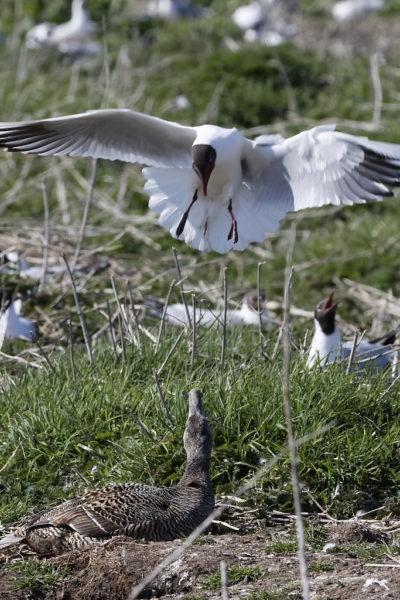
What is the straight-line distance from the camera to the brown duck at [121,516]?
3176mm

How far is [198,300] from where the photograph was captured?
4215 mm

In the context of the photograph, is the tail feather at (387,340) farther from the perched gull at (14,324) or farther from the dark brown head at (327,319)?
the perched gull at (14,324)

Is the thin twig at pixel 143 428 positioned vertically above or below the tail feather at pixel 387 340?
below

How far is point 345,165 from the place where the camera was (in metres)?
4.50

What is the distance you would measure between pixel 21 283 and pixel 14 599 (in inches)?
127

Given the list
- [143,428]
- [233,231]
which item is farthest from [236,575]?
[233,231]

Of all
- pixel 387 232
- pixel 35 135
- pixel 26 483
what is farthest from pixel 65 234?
pixel 26 483

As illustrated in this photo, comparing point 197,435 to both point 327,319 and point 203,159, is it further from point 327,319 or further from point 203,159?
point 327,319

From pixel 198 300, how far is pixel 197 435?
932 mm

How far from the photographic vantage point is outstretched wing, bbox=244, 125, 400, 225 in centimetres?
444

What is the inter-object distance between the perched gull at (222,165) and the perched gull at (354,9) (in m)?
10.3

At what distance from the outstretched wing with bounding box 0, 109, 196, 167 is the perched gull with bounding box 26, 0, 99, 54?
783 cm

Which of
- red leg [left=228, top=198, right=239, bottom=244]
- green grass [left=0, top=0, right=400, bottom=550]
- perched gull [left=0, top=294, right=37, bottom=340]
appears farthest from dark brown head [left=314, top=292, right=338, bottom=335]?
perched gull [left=0, top=294, right=37, bottom=340]

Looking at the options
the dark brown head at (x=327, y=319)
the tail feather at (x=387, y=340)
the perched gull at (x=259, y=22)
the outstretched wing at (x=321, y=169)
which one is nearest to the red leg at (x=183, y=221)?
the outstretched wing at (x=321, y=169)
